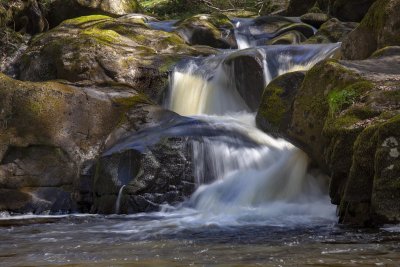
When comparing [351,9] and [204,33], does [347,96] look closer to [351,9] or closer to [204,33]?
[204,33]

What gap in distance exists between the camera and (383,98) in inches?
261

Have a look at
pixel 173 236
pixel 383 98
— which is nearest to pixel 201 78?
pixel 383 98

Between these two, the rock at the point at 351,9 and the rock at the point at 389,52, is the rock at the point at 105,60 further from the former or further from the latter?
the rock at the point at 351,9

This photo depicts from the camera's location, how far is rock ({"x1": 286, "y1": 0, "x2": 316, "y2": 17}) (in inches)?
888

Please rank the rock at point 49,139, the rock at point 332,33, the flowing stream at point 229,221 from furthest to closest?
the rock at point 332,33
the rock at point 49,139
the flowing stream at point 229,221

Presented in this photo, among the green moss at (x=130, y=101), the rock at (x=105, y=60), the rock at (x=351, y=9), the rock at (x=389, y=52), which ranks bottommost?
the green moss at (x=130, y=101)

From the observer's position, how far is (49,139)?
10086mm

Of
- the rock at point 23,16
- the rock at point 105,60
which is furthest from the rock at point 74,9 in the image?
the rock at point 105,60

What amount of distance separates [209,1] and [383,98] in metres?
24.5

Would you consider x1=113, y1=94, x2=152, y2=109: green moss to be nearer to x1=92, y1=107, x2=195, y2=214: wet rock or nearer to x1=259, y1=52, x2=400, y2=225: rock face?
x1=92, y1=107, x2=195, y2=214: wet rock

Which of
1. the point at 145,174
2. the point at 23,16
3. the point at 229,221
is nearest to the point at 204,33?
the point at 23,16

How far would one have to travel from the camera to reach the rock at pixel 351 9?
18.7 meters

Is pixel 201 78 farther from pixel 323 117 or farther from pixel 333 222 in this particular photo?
pixel 333 222

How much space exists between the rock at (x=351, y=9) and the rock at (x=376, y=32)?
8.54 metres
